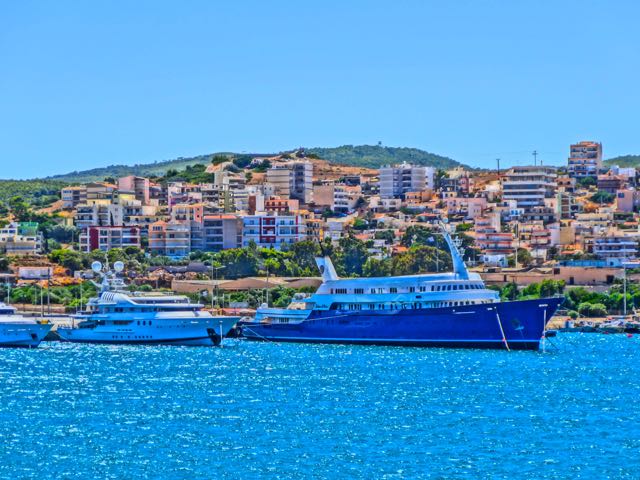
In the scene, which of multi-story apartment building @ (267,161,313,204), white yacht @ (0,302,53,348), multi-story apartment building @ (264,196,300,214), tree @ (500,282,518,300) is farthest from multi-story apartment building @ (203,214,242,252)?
white yacht @ (0,302,53,348)

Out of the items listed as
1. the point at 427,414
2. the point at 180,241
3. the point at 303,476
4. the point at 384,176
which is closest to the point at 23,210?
the point at 180,241

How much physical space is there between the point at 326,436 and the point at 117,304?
3788 cm

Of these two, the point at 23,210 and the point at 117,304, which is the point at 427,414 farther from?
the point at 23,210

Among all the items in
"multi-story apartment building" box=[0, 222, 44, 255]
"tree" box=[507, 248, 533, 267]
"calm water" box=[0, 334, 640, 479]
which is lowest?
"calm water" box=[0, 334, 640, 479]

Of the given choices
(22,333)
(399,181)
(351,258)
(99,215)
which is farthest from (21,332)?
(399,181)

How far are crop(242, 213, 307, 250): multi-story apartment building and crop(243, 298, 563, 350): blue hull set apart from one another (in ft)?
178

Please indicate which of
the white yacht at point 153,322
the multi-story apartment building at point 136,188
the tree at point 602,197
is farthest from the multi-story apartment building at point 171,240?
the white yacht at point 153,322

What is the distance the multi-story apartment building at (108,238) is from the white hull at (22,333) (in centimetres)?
5447

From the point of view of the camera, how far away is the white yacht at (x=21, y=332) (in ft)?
261

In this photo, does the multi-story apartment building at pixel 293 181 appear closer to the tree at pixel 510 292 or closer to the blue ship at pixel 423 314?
the tree at pixel 510 292

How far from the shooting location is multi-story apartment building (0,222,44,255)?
134 metres

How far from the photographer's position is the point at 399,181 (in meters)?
169

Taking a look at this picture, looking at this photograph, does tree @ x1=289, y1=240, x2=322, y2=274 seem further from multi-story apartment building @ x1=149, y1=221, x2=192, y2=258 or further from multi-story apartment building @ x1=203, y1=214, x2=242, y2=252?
multi-story apartment building @ x1=149, y1=221, x2=192, y2=258

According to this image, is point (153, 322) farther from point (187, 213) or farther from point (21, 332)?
point (187, 213)
